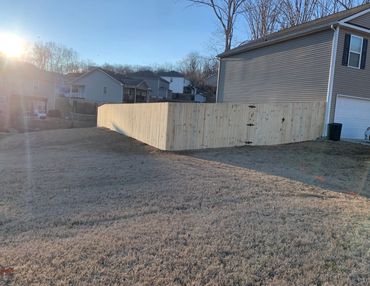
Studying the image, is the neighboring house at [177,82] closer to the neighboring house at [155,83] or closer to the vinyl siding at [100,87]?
the neighboring house at [155,83]

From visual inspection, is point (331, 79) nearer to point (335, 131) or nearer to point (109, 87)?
point (335, 131)

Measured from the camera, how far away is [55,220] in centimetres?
507

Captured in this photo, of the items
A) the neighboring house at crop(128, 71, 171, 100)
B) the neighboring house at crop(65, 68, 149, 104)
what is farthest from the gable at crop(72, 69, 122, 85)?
the neighboring house at crop(128, 71, 171, 100)

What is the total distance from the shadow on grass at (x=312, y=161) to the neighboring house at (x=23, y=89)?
86.1ft

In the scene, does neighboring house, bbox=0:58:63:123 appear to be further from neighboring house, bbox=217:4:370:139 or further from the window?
the window

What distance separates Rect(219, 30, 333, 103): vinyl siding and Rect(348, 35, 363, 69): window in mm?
1195

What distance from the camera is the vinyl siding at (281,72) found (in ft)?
53.2

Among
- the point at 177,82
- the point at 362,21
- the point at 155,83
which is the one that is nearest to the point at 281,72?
the point at 362,21

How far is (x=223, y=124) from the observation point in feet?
42.7

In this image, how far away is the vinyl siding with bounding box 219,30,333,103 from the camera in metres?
16.2

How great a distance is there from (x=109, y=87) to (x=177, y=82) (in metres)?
23.5

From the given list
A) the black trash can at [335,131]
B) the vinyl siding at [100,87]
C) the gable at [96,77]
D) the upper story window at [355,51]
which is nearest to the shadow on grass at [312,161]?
the black trash can at [335,131]

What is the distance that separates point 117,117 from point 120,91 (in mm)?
31814

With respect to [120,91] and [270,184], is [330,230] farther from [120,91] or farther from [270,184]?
[120,91]
